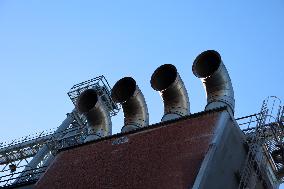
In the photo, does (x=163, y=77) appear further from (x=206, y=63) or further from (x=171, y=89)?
(x=206, y=63)

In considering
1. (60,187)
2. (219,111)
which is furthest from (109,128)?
(219,111)

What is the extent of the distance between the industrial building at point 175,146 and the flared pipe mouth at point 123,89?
3 centimetres

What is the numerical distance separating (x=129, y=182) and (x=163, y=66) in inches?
186

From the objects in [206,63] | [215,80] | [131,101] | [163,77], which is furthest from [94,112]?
[215,80]

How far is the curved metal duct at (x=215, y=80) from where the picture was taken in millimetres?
13977

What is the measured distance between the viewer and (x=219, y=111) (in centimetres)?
1284

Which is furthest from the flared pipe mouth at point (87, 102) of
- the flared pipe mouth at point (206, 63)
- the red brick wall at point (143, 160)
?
the flared pipe mouth at point (206, 63)

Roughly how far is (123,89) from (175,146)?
13.7ft

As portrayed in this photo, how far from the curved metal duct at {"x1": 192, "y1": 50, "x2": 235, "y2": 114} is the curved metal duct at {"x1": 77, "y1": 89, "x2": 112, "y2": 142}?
3.71 meters

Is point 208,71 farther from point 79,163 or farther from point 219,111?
point 79,163

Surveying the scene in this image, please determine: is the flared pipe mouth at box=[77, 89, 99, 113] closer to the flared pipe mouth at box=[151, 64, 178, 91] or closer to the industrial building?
the industrial building

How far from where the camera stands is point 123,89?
51.8 feet

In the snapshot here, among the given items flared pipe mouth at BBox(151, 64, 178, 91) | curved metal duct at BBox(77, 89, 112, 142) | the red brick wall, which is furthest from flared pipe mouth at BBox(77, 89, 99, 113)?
flared pipe mouth at BBox(151, 64, 178, 91)

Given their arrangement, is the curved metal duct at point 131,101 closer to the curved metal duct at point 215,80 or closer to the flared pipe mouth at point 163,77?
the flared pipe mouth at point 163,77
